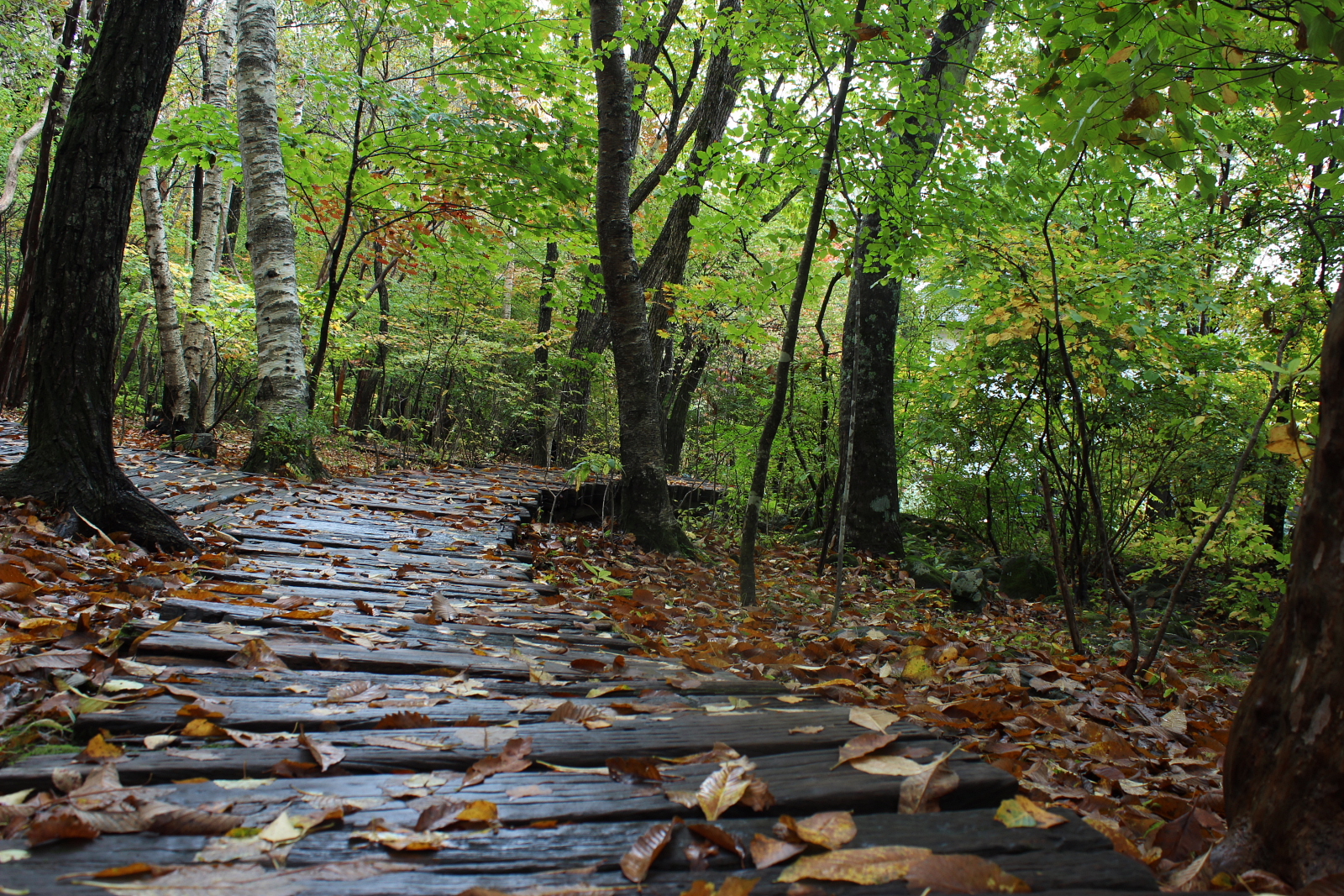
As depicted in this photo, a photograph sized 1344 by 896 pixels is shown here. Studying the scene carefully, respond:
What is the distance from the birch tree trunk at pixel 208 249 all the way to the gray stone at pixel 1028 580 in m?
10.5

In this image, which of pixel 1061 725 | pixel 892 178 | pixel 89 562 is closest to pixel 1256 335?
pixel 892 178

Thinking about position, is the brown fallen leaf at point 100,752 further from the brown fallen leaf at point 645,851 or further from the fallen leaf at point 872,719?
the fallen leaf at point 872,719

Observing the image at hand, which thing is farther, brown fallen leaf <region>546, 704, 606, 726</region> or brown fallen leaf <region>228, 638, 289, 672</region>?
brown fallen leaf <region>228, 638, 289, 672</region>

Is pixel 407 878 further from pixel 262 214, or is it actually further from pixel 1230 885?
pixel 262 214

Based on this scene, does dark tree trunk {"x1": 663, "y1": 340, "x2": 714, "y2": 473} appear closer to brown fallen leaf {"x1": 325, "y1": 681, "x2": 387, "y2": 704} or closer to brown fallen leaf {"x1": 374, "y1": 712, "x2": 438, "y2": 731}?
brown fallen leaf {"x1": 325, "y1": 681, "x2": 387, "y2": 704}

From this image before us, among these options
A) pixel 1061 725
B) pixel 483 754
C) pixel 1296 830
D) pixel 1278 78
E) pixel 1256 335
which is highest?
pixel 1256 335

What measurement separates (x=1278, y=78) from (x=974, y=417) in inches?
216

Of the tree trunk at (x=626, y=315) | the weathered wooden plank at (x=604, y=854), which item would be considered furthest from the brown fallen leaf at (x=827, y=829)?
the tree trunk at (x=626, y=315)

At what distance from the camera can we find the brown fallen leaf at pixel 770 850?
1.09 meters

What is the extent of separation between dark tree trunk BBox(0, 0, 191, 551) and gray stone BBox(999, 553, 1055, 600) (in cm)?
689

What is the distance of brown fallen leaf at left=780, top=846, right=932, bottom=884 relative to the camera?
1.04 m

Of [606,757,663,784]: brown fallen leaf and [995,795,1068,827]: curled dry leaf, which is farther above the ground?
[995,795,1068,827]: curled dry leaf

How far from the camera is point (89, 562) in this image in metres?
2.96

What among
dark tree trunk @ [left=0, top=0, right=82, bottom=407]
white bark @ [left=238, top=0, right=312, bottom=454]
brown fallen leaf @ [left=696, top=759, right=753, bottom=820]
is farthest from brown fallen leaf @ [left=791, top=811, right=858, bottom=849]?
white bark @ [left=238, top=0, right=312, bottom=454]
